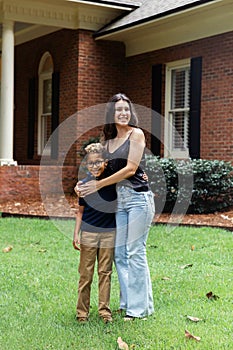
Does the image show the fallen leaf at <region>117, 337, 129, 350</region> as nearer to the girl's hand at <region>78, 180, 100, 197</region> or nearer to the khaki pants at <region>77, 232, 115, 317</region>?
the khaki pants at <region>77, 232, 115, 317</region>

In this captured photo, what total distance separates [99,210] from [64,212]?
6.01 m

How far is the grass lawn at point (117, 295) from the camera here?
441 centimetres

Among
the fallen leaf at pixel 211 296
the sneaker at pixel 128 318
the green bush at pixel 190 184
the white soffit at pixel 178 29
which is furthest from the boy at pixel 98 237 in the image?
the white soffit at pixel 178 29

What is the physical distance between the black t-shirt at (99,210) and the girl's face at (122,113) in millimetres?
480

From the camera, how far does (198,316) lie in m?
4.92

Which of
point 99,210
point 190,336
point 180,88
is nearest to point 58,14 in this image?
point 180,88

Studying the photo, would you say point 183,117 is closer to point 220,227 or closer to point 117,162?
point 220,227

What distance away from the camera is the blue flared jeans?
484cm

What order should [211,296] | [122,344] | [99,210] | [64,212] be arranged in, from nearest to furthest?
1. [122,344]
2. [99,210]
3. [211,296]
4. [64,212]

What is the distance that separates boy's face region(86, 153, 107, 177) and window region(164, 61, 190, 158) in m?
8.78

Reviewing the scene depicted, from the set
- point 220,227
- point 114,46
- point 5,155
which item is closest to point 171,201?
point 220,227

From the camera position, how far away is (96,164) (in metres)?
4.80

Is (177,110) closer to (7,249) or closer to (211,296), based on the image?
(7,249)

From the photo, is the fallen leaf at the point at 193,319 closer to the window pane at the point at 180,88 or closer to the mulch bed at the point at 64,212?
the mulch bed at the point at 64,212
